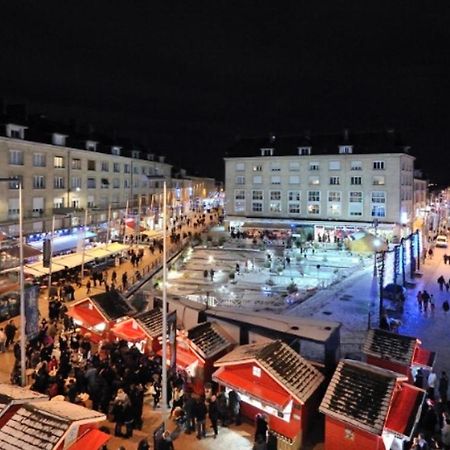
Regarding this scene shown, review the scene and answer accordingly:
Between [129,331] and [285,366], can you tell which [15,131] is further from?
[285,366]

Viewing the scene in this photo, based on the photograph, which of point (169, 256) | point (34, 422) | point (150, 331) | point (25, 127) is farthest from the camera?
point (169, 256)

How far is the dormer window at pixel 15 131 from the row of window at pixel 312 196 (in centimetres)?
2957

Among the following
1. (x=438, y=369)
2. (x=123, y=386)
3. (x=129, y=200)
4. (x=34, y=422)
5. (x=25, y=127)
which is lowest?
(x=438, y=369)

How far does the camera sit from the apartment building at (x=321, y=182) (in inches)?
2005

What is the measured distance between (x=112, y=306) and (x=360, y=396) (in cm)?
1140

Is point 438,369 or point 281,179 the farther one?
point 281,179

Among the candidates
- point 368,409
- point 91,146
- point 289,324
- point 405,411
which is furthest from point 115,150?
point 405,411

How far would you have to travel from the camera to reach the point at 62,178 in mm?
41938

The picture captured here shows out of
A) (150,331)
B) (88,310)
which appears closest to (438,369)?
(150,331)

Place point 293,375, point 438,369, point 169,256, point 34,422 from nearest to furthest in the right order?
point 34,422, point 293,375, point 438,369, point 169,256

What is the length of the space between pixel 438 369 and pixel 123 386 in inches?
522

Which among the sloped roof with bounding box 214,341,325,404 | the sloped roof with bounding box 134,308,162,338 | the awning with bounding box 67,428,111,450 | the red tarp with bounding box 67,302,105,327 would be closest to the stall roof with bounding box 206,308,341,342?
the sloped roof with bounding box 214,341,325,404

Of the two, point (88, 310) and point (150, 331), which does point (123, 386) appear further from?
point (88, 310)

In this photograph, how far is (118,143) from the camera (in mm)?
56844
